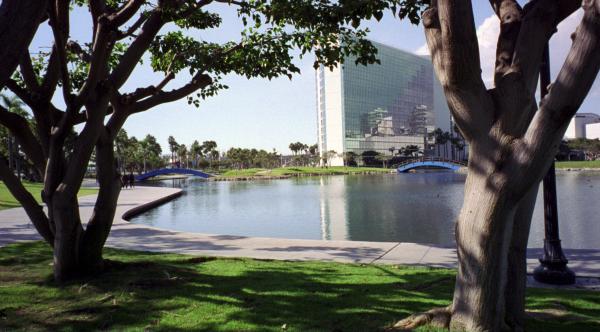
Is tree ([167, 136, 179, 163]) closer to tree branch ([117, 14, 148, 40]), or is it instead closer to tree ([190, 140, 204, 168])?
tree ([190, 140, 204, 168])

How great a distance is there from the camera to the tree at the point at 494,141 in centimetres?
379

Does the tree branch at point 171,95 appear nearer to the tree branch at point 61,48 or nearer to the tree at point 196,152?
the tree branch at point 61,48

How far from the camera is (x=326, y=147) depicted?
144875mm

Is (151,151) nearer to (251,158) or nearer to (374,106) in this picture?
(251,158)

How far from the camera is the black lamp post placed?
22.7ft

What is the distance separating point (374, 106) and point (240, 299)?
138816 mm

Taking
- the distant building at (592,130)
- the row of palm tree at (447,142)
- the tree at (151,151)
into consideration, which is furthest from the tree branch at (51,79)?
the distant building at (592,130)

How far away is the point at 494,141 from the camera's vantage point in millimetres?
3984

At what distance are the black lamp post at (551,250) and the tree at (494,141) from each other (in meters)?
3.07

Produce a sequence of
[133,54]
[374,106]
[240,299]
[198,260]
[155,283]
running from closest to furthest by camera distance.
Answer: [240,299] → [155,283] → [133,54] → [198,260] → [374,106]

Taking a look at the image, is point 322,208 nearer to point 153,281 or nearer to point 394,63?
point 153,281

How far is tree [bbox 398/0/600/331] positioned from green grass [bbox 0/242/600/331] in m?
0.80

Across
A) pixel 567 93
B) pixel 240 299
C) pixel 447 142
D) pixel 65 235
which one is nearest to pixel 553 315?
pixel 567 93

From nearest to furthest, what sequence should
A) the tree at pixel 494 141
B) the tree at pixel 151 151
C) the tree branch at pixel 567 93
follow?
1. the tree branch at pixel 567 93
2. the tree at pixel 494 141
3. the tree at pixel 151 151
